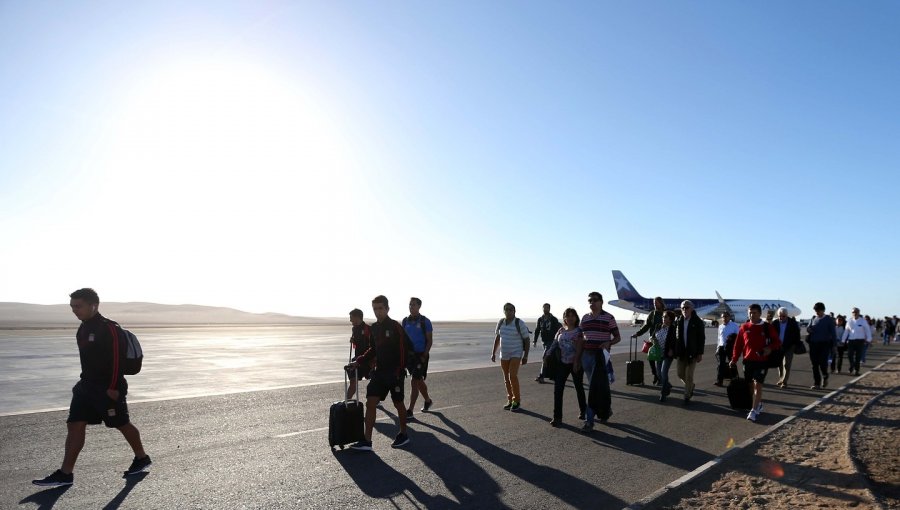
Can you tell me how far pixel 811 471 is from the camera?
6340 millimetres

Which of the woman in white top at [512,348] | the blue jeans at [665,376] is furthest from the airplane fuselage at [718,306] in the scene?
the woman in white top at [512,348]

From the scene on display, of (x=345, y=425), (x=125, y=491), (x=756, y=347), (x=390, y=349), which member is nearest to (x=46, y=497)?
(x=125, y=491)

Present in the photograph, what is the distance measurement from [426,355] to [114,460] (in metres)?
4.66

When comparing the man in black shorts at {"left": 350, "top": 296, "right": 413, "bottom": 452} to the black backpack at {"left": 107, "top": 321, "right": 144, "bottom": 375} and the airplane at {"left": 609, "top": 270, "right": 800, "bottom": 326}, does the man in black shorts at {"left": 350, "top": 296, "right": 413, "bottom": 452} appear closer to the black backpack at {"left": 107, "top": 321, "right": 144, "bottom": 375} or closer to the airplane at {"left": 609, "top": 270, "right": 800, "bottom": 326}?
the black backpack at {"left": 107, "top": 321, "right": 144, "bottom": 375}

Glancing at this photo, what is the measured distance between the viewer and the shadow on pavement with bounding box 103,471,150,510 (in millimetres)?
5219

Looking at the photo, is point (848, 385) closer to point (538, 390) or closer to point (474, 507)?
Result: point (538, 390)

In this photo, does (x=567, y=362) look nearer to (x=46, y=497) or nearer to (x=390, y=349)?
(x=390, y=349)

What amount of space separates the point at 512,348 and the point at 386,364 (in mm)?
3636

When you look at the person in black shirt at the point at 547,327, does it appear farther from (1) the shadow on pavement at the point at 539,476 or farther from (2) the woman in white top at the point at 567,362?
(1) the shadow on pavement at the point at 539,476

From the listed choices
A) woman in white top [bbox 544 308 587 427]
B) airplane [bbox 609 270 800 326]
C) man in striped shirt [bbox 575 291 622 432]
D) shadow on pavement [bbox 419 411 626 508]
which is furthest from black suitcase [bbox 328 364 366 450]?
airplane [bbox 609 270 800 326]

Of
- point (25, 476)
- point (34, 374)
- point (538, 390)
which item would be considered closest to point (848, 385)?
point (538, 390)

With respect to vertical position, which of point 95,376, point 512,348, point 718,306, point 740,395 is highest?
point 718,306

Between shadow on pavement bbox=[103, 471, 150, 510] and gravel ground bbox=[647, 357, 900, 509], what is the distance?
184 inches

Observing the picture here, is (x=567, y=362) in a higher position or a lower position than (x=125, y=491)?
higher
